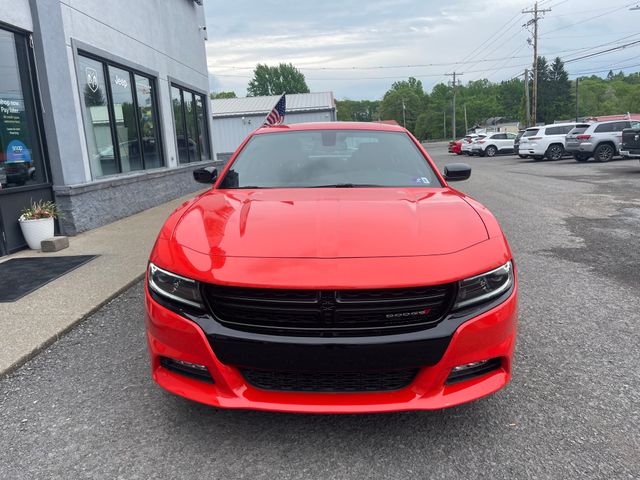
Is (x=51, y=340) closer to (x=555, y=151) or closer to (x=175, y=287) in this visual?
(x=175, y=287)

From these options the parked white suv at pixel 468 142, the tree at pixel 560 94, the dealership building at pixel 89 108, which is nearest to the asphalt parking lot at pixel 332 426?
the dealership building at pixel 89 108

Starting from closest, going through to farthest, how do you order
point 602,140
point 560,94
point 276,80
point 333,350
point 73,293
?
point 333,350 → point 73,293 → point 602,140 → point 276,80 → point 560,94

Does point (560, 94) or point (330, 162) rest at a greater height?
point (560, 94)

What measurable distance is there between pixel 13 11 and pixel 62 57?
88cm

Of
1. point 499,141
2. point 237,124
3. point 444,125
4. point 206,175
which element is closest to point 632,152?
point 206,175

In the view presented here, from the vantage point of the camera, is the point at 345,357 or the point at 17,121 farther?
the point at 17,121

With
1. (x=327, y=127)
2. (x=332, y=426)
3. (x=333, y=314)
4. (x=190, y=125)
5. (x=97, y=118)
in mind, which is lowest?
(x=332, y=426)

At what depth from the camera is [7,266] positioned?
5715 millimetres

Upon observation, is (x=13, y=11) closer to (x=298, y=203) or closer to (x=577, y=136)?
(x=298, y=203)

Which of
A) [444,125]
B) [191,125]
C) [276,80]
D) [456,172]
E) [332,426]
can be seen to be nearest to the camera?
[332,426]

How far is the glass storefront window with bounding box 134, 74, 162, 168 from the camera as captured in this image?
1066 centimetres

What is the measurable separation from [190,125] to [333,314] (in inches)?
538

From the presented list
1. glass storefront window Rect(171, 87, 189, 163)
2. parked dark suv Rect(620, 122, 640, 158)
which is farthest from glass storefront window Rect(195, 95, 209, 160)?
parked dark suv Rect(620, 122, 640, 158)

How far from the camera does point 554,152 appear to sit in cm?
2395
